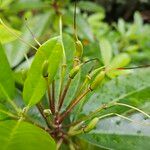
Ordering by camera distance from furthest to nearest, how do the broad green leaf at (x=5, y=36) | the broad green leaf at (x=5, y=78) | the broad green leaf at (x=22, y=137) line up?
1. the broad green leaf at (x=5, y=36)
2. the broad green leaf at (x=5, y=78)
3. the broad green leaf at (x=22, y=137)

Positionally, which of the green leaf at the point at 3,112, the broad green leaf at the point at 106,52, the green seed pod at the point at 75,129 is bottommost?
the broad green leaf at the point at 106,52

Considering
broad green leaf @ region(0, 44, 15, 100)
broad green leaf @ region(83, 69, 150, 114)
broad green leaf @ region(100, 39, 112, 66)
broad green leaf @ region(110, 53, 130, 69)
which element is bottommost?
broad green leaf @ region(110, 53, 130, 69)

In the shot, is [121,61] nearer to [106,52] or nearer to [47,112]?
[106,52]

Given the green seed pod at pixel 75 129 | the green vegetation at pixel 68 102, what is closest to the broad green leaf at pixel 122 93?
the green vegetation at pixel 68 102

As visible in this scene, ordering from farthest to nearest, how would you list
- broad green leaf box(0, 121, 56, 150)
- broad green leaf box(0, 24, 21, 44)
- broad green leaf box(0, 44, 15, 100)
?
1. broad green leaf box(0, 24, 21, 44)
2. broad green leaf box(0, 44, 15, 100)
3. broad green leaf box(0, 121, 56, 150)

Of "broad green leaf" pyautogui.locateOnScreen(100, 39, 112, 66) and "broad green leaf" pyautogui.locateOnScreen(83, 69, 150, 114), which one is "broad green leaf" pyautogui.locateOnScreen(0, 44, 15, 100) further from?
"broad green leaf" pyautogui.locateOnScreen(100, 39, 112, 66)

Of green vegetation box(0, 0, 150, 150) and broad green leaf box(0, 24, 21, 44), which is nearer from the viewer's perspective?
green vegetation box(0, 0, 150, 150)

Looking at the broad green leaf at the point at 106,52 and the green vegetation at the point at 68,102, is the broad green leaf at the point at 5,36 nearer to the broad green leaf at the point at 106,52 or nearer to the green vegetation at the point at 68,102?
the green vegetation at the point at 68,102

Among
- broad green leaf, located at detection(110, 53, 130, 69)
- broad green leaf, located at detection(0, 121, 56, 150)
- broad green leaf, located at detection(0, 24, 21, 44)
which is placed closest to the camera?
broad green leaf, located at detection(0, 121, 56, 150)

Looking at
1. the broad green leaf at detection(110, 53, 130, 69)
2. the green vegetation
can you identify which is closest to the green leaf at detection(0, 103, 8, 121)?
the green vegetation
